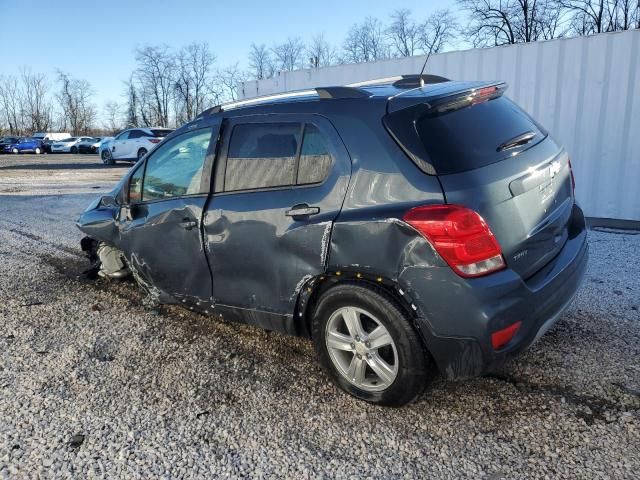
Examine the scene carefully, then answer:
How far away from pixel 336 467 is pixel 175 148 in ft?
8.44

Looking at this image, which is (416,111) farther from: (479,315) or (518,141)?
(479,315)

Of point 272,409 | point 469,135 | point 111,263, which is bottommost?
point 272,409

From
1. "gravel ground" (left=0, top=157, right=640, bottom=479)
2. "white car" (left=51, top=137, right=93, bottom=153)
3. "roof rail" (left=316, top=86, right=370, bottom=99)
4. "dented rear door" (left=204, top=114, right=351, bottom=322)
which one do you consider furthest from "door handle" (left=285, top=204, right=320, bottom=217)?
"white car" (left=51, top=137, right=93, bottom=153)

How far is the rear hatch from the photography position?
8.02 feet

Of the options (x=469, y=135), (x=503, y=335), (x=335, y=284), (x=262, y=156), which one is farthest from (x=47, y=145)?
(x=503, y=335)

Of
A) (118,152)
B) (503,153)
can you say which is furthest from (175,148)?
(118,152)

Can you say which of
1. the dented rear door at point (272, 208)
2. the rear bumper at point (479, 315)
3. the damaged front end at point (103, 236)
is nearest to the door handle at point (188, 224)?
the dented rear door at point (272, 208)

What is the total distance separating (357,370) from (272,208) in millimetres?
1082

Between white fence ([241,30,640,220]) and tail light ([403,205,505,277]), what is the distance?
5.76 metres

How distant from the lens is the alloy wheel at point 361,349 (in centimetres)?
272

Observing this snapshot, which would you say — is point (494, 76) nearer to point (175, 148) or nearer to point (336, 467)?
point (175, 148)

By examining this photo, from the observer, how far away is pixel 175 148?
380 cm

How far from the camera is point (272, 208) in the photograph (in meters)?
3.01

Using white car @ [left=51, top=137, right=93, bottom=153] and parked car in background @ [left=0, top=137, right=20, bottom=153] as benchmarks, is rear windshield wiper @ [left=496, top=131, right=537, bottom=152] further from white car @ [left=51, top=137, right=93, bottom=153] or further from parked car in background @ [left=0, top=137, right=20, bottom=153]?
parked car in background @ [left=0, top=137, right=20, bottom=153]
